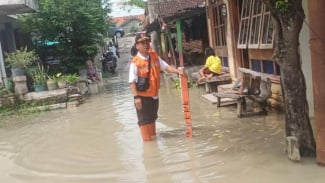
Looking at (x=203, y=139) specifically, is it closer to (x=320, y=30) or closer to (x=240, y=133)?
(x=240, y=133)

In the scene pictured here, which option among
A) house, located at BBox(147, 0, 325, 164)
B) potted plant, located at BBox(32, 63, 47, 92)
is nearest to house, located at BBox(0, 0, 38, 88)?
potted plant, located at BBox(32, 63, 47, 92)

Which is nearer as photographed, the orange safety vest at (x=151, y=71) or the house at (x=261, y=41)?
the house at (x=261, y=41)

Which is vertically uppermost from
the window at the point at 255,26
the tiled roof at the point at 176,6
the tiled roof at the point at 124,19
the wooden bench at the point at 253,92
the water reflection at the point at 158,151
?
the tiled roof at the point at 124,19

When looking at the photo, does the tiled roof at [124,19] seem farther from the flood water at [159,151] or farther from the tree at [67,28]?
the flood water at [159,151]

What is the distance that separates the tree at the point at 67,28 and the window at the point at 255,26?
8869mm

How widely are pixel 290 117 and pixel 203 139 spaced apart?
7.35ft

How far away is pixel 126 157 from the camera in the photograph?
6.96 meters

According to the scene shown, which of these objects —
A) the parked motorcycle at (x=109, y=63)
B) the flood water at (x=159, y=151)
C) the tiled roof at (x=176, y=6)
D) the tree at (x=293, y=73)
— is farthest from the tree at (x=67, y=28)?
the tree at (x=293, y=73)

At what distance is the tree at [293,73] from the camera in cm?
523

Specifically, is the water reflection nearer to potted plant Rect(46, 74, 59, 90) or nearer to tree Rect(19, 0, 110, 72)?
potted plant Rect(46, 74, 59, 90)

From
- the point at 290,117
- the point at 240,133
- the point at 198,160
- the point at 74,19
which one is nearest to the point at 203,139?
the point at 240,133

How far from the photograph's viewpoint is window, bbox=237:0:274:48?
934 cm

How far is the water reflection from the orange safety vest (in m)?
0.87

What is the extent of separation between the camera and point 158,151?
279 inches
